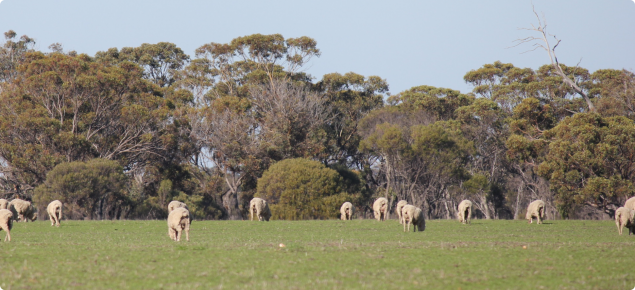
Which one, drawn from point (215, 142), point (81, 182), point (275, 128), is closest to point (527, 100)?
point (275, 128)

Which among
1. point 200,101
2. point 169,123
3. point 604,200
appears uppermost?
point 200,101

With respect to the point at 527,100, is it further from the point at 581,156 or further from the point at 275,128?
the point at 275,128

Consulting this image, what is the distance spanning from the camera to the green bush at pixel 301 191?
58.9 m

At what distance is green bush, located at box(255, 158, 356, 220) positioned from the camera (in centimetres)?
5894

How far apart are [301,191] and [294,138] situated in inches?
440

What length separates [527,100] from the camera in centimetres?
5984

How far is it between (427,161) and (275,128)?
54.0ft

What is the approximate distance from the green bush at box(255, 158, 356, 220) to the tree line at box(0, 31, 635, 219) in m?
0.13

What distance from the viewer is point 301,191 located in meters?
59.4

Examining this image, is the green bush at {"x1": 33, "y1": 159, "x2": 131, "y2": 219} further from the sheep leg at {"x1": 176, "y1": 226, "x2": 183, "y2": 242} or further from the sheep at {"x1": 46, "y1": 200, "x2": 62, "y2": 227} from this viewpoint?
the sheep leg at {"x1": 176, "y1": 226, "x2": 183, "y2": 242}

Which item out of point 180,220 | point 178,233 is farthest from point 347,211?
point 180,220

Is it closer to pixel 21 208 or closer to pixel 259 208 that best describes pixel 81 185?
pixel 21 208

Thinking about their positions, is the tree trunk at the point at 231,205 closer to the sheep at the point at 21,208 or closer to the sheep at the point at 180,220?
→ the sheep at the point at 21,208

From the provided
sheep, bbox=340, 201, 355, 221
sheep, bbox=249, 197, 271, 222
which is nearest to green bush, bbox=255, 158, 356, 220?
sheep, bbox=340, 201, 355, 221
